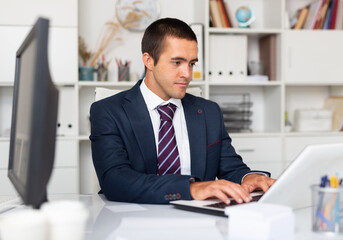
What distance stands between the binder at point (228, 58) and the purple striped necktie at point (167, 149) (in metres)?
1.57

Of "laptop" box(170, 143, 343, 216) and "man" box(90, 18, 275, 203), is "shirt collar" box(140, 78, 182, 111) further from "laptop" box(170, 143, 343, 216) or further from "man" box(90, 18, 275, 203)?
"laptop" box(170, 143, 343, 216)

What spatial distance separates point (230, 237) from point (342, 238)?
245mm

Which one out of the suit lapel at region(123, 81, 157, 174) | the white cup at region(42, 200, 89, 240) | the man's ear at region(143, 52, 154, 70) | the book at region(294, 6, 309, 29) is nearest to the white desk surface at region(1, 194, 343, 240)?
the white cup at region(42, 200, 89, 240)

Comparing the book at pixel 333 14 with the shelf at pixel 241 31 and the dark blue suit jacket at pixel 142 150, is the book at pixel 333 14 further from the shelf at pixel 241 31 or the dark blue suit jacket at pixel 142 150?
the dark blue suit jacket at pixel 142 150

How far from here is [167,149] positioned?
5.96ft

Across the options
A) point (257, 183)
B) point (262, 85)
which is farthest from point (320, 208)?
point (262, 85)

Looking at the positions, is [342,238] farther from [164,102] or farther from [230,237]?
[164,102]

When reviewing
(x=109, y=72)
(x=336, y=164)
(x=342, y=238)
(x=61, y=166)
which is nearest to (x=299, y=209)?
(x=336, y=164)

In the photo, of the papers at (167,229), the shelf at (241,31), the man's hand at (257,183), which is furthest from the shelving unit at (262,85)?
the papers at (167,229)

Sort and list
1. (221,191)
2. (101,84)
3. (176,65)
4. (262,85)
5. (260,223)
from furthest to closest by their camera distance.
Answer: (262,85) < (101,84) < (176,65) < (221,191) < (260,223)

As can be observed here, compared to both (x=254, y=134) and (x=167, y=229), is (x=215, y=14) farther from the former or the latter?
(x=167, y=229)

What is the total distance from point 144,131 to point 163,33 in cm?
43

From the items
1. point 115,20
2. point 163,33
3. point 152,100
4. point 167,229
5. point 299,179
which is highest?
point 115,20

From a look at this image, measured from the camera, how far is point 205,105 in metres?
2.03
